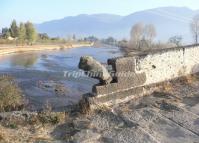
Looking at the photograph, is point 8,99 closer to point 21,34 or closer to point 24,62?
point 24,62

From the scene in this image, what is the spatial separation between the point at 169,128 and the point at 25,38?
8325cm

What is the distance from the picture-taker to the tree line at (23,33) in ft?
284

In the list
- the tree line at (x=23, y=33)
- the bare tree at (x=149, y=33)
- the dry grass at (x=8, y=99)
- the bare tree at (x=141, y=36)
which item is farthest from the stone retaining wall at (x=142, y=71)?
the bare tree at (x=149, y=33)

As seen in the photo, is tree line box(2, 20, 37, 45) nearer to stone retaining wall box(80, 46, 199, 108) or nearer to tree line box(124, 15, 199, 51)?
tree line box(124, 15, 199, 51)

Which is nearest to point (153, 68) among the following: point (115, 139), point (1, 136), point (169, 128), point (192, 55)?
point (192, 55)

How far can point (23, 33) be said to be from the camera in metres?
86.6

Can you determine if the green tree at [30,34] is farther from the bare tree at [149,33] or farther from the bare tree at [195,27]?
the bare tree at [195,27]

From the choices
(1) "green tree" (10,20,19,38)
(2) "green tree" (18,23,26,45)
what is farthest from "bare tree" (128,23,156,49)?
(1) "green tree" (10,20,19,38)

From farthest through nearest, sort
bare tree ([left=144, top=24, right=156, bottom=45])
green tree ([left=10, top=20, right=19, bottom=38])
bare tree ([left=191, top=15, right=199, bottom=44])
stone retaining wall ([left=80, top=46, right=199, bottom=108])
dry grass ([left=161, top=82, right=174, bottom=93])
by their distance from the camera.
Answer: bare tree ([left=144, top=24, right=156, bottom=45]) → green tree ([left=10, top=20, right=19, bottom=38]) → bare tree ([left=191, top=15, right=199, bottom=44]) → dry grass ([left=161, top=82, right=174, bottom=93]) → stone retaining wall ([left=80, top=46, right=199, bottom=108])

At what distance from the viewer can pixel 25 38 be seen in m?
88.2

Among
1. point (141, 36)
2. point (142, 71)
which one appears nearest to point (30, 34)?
point (141, 36)

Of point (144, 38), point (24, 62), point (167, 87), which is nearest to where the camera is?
point (167, 87)

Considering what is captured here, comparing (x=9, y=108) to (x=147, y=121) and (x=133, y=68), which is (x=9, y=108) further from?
(x=147, y=121)

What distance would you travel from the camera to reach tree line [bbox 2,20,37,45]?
86562mm
